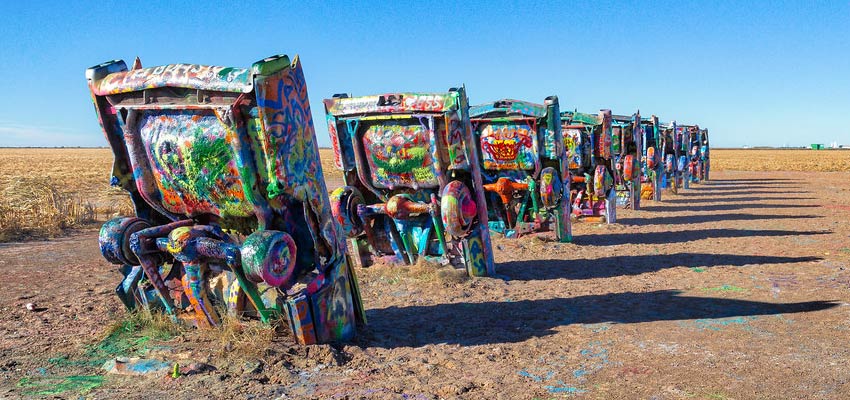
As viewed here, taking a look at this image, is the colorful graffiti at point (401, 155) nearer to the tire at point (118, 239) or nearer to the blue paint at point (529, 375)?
the tire at point (118, 239)

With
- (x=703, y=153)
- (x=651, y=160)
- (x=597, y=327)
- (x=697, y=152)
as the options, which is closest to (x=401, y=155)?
(x=597, y=327)

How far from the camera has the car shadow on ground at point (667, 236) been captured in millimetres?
11245

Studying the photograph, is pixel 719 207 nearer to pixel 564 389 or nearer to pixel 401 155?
pixel 401 155

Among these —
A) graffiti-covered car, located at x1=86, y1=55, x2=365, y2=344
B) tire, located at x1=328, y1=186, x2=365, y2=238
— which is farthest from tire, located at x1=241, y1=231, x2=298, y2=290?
tire, located at x1=328, y1=186, x2=365, y2=238

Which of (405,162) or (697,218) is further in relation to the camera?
(697,218)

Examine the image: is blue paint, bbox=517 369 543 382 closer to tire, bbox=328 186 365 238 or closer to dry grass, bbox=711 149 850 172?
tire, bbox=328 186 365 238

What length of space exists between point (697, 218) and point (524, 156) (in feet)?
21.8

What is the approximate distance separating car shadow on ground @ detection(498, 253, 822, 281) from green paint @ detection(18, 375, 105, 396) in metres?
4.77

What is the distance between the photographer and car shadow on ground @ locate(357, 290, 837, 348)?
5488mm

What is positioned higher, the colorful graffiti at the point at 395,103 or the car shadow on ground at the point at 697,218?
the colorful graffiti at the point at 395,103

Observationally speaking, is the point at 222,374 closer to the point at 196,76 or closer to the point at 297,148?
the point at 297,148

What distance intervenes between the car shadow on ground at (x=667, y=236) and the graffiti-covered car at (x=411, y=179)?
142 inches

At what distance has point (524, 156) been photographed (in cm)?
1023

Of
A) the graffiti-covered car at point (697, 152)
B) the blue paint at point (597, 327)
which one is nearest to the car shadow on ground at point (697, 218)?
the blue paint at point (597, 327)
